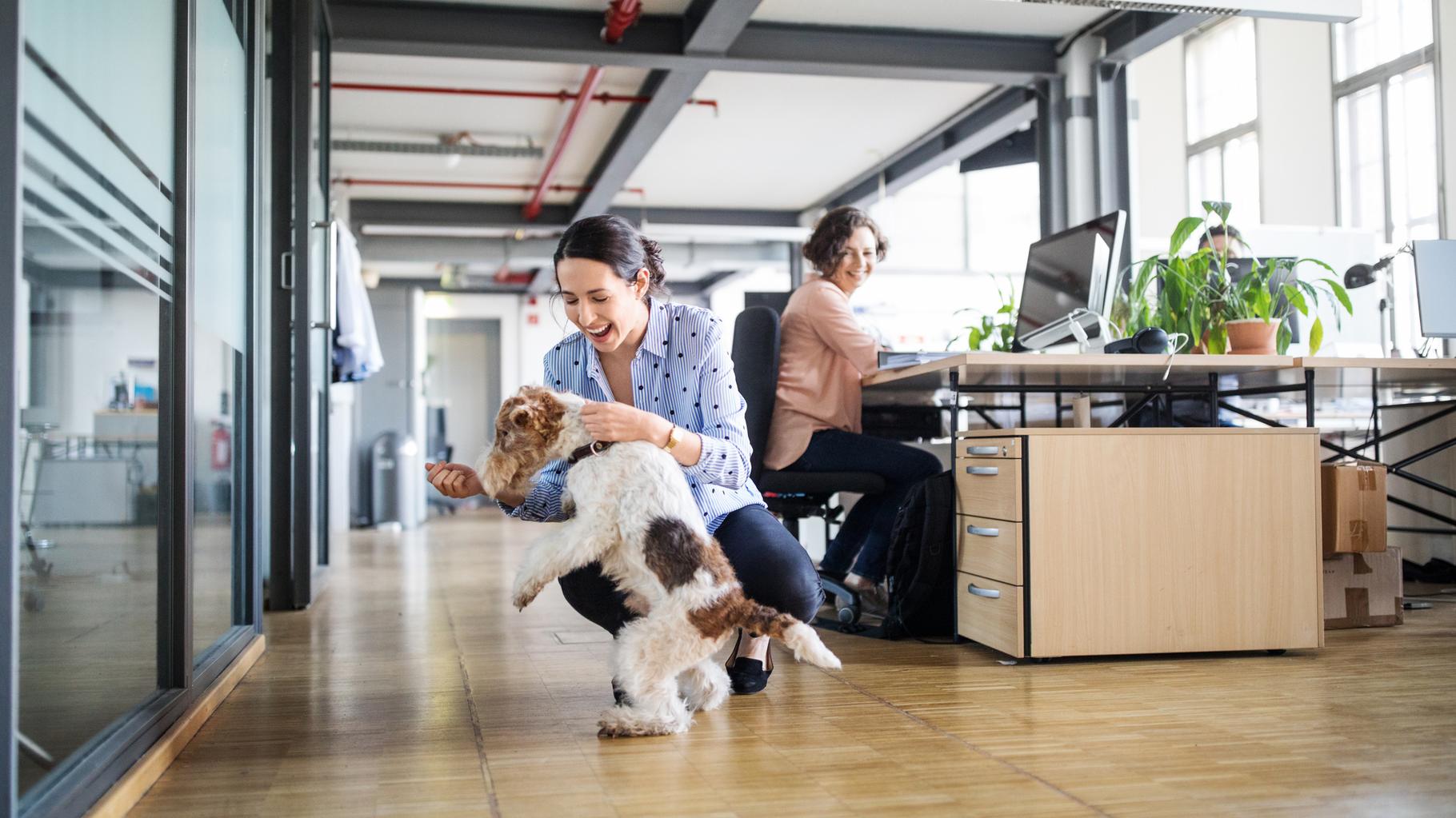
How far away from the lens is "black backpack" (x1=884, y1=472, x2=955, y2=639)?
3.07 metres

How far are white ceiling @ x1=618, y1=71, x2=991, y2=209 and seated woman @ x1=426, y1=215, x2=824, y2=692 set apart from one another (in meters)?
4.13

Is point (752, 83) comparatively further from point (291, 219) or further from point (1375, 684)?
point (1375, 684)

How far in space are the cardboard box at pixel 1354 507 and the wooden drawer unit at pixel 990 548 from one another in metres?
1.09

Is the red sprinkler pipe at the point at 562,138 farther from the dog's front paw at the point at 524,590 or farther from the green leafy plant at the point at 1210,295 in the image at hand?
the dog's front paw at the point at 524,590

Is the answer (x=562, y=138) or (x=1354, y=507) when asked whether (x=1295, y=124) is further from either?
(x=1354, y=507)

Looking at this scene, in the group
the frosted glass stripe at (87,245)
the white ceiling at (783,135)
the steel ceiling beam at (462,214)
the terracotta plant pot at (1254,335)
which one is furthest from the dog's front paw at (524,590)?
the steel ceiling beam at (462,214)

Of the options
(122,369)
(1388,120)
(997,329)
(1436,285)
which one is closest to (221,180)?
(122,369)

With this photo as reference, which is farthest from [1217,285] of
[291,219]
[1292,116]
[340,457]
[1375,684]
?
[340,457]

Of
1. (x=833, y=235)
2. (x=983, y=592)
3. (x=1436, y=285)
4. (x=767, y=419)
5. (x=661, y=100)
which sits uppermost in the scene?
(x=661, y=100)

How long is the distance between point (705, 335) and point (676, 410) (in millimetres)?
157

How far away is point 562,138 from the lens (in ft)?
23.5

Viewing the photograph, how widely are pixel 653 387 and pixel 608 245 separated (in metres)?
0.31

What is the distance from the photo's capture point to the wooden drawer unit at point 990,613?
106 inches

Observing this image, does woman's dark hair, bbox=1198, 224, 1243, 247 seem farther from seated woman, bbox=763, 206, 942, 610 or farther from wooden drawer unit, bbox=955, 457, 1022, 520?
wooden drawer unit, bbox=955, 457, 1022, 520
